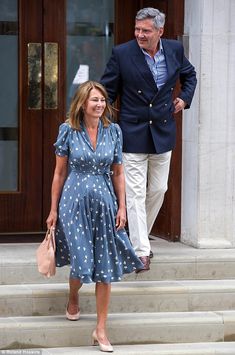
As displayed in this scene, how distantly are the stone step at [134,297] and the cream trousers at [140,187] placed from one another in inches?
11.7

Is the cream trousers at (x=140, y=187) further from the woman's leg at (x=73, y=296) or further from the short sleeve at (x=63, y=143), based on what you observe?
the short sleeve at (x=63, y=143)

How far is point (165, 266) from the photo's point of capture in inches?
299

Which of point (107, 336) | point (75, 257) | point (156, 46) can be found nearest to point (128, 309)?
point (107, 336)

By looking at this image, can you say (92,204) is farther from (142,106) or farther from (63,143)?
(142,106)

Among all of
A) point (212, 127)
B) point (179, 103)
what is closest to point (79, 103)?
point (179, 103)

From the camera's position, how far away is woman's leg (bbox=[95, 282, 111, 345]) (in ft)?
21.6

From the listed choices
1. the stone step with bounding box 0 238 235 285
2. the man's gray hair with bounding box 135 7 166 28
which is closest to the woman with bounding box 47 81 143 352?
the stone step with bounding box 0 238 235 285

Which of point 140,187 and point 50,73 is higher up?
point 50,73

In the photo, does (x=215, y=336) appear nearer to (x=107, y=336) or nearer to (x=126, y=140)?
(x=107, y=336)

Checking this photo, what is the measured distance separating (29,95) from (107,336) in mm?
2445

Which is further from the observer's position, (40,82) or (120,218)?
→ (40,82)

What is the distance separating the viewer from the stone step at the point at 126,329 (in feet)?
22.3

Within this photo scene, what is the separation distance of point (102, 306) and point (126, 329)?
432 millimetres

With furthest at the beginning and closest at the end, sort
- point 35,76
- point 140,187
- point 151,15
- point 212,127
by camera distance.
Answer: point 35,76, point 212,127, point 140,187, point 151,15
